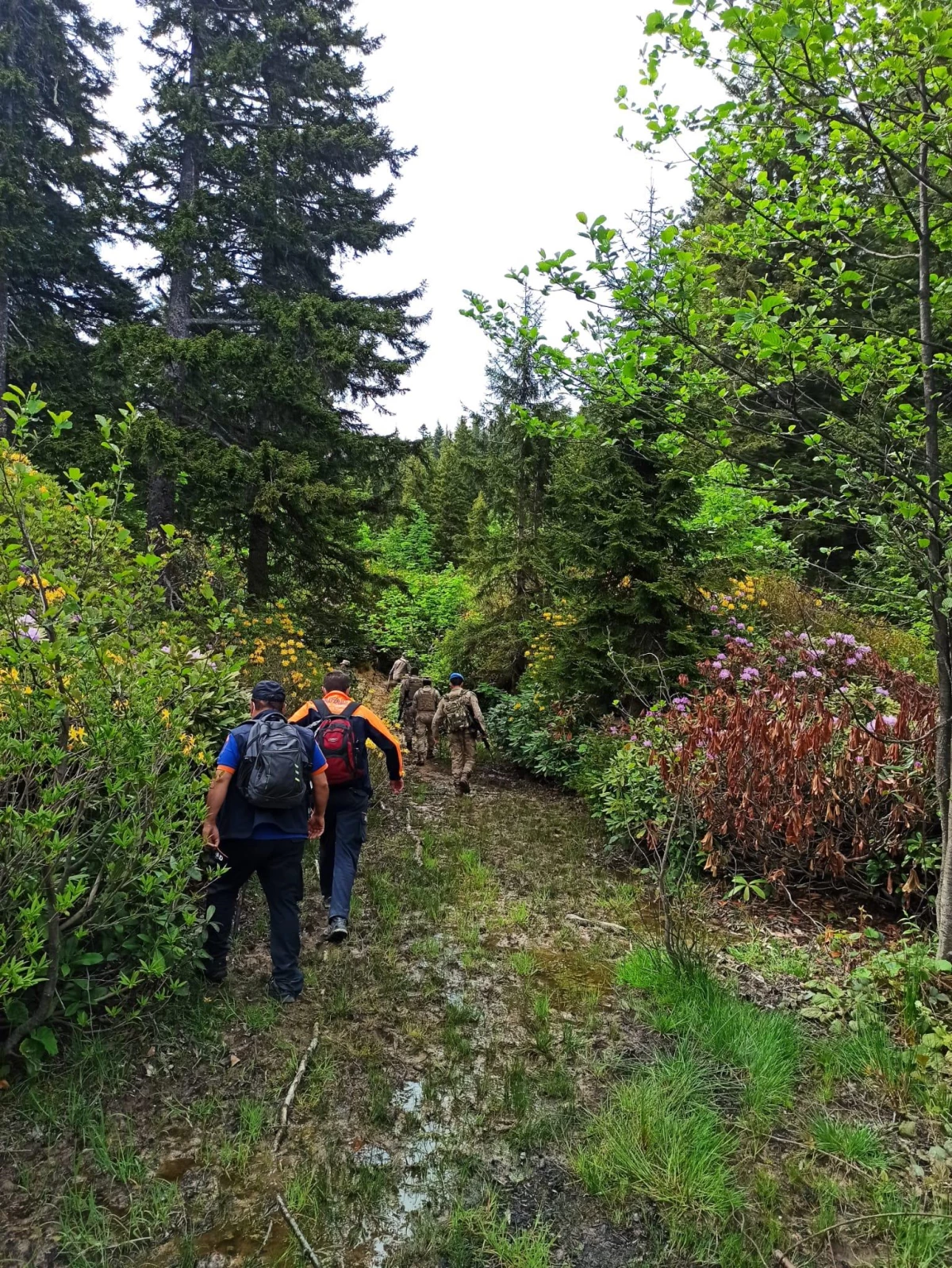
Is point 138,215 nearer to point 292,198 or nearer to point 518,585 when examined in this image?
point 292,198

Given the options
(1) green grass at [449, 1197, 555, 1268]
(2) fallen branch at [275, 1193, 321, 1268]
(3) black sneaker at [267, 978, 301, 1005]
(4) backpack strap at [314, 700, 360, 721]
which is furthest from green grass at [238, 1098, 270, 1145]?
(4) backpack strap at [314, 700, 360, 721]

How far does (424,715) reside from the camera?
1284 cm

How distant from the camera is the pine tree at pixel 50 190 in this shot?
11734 millimetres

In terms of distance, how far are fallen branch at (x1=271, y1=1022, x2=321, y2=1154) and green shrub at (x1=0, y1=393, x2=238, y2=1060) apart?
788 mm

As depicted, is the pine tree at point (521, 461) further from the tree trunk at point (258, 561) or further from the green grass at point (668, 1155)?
the green grass at point (668, 1155)

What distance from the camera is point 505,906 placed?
584 cm

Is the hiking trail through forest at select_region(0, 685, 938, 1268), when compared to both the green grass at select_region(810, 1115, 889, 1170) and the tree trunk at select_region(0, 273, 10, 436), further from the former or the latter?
the tree trunk at select_region(0, 273, 10, 436)

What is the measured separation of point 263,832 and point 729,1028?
2988 millimetres

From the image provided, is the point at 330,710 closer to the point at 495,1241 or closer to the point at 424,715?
the point at 495,1241

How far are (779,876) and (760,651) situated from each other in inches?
174

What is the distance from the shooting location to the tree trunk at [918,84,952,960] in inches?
146

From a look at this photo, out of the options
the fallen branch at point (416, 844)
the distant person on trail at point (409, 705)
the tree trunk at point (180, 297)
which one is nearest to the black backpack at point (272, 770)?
the fallen branch at point (416, 844)

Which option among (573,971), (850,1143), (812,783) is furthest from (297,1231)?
(812,783)

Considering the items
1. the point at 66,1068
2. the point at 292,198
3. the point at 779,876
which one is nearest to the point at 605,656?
the point at 779,876
